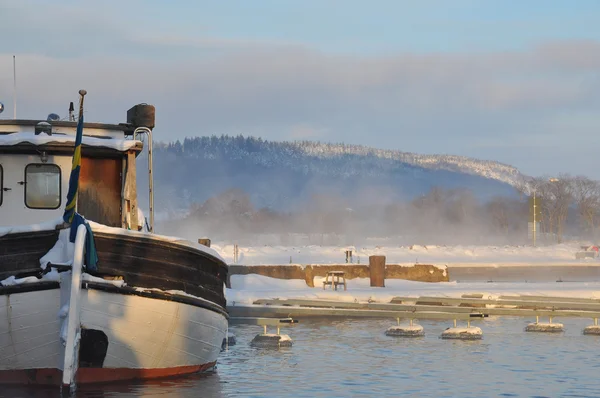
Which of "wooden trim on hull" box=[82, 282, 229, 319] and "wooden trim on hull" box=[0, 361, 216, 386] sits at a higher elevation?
"wooden trim on hull" box=[82, 282, 229, 319]

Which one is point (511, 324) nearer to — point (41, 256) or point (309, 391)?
point (309, 391)

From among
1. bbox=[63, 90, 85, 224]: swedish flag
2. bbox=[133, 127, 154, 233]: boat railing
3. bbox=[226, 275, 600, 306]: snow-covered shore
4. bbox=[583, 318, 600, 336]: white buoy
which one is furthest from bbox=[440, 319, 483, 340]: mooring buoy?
bbox=[63, 90, 85, 224]: swedish flag

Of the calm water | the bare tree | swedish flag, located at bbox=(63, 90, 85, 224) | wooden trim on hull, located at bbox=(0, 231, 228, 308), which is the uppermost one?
the bare tree

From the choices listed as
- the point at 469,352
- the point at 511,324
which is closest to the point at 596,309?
the point at 511,324

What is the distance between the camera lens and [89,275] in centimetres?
1537

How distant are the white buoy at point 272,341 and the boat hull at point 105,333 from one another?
18.8 feet

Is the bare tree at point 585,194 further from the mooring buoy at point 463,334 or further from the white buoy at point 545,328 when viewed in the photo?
the mooring buoy at point 463,334

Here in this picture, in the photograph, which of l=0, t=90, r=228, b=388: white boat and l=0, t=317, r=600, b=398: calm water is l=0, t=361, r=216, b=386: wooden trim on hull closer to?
l=0, t=90, r=228, b=388: white boat

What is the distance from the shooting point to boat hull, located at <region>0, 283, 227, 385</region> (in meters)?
15.4

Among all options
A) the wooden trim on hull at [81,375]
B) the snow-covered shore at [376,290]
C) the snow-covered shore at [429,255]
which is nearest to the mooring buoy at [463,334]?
the snow-covered shore at [376,290]

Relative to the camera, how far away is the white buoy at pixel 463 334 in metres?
24.1

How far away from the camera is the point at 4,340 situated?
1573 centimetres

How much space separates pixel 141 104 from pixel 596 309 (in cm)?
1655

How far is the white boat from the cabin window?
0.05 feet
